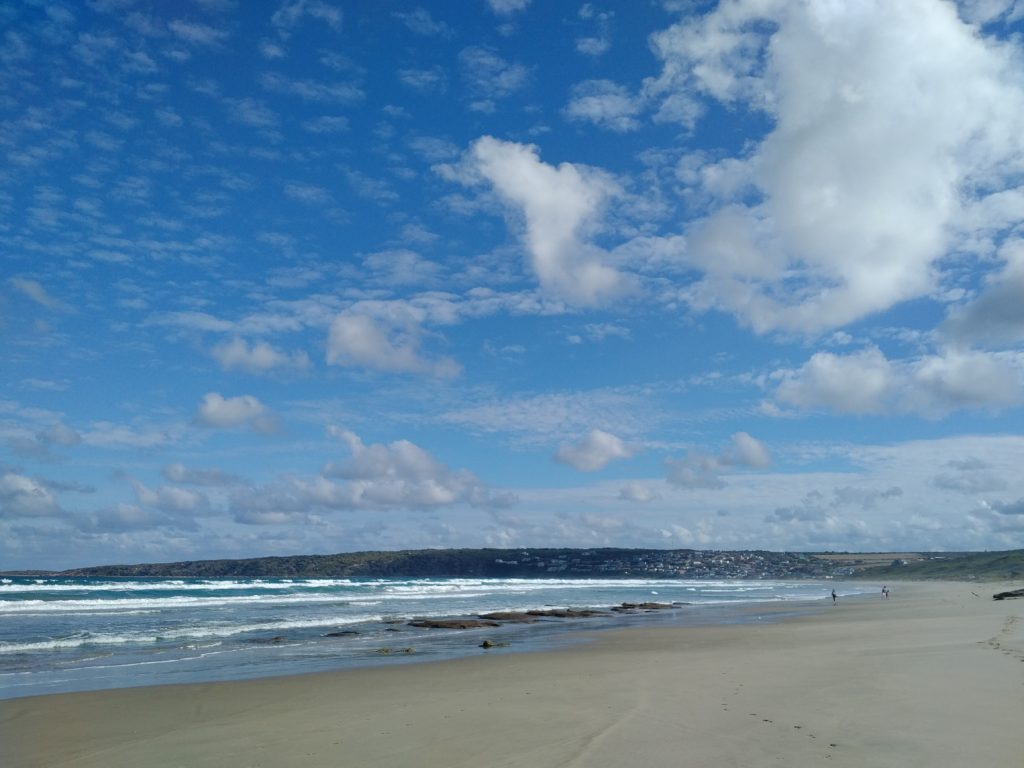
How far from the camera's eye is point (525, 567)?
17712 cm

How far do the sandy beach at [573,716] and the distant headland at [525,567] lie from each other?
127m

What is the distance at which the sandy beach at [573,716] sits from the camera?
28.0 ft

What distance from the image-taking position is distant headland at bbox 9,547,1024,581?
145125 millimetres

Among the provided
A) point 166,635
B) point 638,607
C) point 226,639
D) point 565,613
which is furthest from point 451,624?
point 638,607

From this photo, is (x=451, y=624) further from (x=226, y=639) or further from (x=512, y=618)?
(x=226, y=639)

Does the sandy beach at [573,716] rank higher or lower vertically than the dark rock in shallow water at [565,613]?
higher

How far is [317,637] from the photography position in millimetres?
26203

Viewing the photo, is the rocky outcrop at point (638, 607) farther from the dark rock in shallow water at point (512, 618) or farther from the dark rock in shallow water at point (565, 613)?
the dark rock in shallow water at point (512, 618)

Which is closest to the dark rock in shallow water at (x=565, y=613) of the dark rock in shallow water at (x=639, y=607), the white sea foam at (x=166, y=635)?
the dark rock in shallow water at (x=639, y=607)

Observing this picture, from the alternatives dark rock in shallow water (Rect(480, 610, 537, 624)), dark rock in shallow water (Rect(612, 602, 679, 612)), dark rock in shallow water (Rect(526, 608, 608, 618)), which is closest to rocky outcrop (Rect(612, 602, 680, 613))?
dark rock in shallow water (Rect(612, 602, 679, 612))

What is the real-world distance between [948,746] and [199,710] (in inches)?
439

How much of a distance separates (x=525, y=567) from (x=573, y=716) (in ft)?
561

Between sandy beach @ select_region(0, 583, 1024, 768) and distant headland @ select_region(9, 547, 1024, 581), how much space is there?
12745 cm

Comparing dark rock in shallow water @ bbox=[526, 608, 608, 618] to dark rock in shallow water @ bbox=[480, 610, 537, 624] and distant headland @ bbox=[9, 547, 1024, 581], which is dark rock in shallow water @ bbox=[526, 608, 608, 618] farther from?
distant headland @ bbox=[9, 547, 1024, 581]
